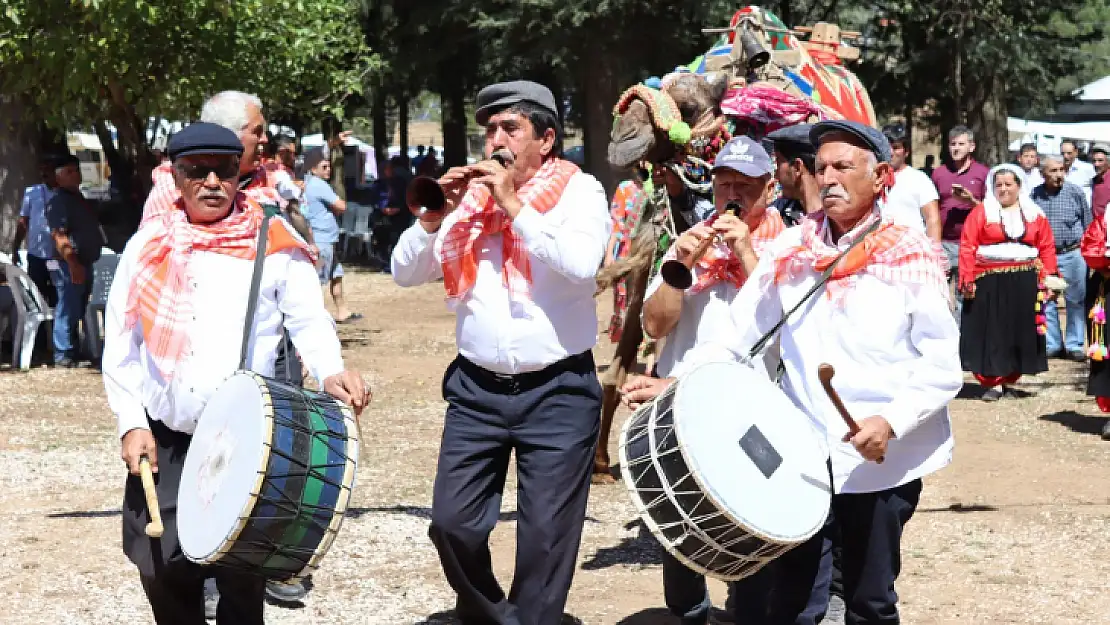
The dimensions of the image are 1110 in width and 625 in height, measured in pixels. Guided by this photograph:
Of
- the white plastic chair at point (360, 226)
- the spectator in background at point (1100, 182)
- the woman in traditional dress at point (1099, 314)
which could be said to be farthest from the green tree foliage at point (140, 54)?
the white plastic chair at point (360, 226)

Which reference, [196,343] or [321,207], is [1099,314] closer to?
[196,343]

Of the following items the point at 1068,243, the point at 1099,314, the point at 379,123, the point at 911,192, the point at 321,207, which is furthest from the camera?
the point at 379,123

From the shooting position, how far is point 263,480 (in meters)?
3.91

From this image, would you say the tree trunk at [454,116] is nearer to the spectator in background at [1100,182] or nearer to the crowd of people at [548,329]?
the spectator in background at [1100,182]

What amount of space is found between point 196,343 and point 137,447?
345 mm

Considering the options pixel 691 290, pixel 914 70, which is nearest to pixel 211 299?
pixel 691 290

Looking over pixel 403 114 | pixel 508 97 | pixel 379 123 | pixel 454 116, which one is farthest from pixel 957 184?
pixel 403 114

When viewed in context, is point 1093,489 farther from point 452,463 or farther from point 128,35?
point 128,35

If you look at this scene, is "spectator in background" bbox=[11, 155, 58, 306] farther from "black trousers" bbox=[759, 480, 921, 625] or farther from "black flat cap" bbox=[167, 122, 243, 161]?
"black trousers" bbox=[759, 480, 921, 625]

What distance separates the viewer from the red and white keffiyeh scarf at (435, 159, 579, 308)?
490cm

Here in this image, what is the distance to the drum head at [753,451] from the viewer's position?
3996 mm

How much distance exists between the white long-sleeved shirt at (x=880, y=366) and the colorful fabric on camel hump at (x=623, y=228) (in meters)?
2.54

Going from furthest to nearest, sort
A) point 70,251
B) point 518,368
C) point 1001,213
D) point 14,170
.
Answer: point 14,170 → point 70,251 → point 1001,213 → point 518,368

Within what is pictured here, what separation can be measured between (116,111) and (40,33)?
185 centimetres
